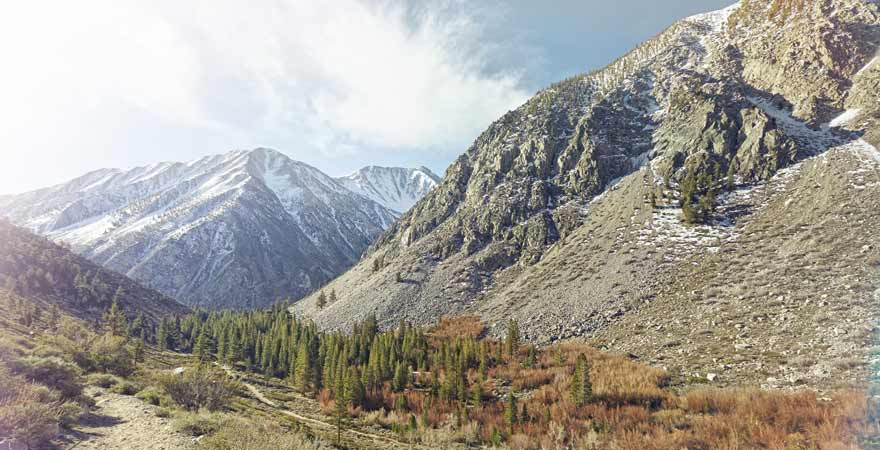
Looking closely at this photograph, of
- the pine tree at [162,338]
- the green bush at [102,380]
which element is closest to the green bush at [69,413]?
the green bush at [102,380]

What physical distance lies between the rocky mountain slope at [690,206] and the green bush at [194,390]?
2821 centimetres

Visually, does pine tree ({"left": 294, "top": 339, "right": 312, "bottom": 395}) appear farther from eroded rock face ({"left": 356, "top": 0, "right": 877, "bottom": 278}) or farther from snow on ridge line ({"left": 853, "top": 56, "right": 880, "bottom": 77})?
snow on ridge line ({"left": 853, "top": 56, "right": 880, "bottom": 77})

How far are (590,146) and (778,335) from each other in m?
63.9

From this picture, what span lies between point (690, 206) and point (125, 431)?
59959 millimetres

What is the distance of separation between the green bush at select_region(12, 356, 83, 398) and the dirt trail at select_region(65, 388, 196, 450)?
127 centimetres

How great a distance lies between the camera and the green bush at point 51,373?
14.1 metres

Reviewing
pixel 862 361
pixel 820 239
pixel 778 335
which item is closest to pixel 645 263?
pixel 820 239

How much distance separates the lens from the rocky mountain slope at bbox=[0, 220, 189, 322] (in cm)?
7750

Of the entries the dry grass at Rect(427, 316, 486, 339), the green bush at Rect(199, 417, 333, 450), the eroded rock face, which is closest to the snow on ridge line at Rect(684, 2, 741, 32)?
the eroded rock face

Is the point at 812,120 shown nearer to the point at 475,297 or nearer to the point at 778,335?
the point at 778,335

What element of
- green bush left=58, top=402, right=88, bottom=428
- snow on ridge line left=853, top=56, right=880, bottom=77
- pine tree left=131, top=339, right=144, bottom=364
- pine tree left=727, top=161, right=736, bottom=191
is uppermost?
snow on ridge line left=853, top=56, right=880, bottom=77

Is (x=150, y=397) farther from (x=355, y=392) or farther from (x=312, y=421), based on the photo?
(x=355, y=392)

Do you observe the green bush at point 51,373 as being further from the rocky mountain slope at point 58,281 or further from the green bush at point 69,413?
the rocky mountain slope at point 58,281

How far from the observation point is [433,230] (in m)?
90.6
